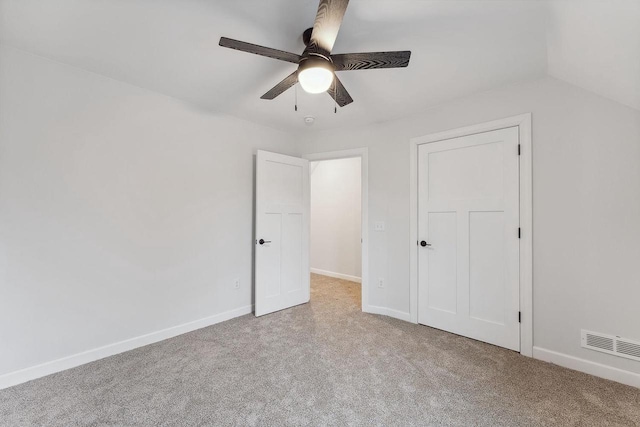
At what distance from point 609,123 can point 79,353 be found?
440 cm

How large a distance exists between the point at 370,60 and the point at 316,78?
1.15 ft

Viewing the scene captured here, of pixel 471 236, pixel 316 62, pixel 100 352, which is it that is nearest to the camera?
pixel 316 62

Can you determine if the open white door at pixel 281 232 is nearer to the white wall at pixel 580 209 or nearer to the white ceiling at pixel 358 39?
the white ceiling at pixel 358 39

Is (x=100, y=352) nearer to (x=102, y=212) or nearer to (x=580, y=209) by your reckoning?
(x=102, y=212)

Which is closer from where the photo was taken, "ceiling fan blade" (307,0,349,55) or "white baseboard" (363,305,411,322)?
"ceiling fan blade" (307,0,349,55)

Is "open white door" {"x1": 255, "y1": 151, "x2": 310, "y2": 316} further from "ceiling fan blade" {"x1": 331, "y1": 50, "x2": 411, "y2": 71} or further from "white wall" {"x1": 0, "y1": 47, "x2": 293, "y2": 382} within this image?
"ceiling fan blade" {"x1": 331, "y1": 50, "x2": 411, "y2": 71}

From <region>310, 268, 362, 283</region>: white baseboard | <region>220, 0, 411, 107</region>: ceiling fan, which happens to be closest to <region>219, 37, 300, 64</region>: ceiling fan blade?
<region>220, 0, 411, 107</region>: ceiling fan

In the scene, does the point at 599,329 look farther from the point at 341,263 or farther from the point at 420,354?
the point at 341,263

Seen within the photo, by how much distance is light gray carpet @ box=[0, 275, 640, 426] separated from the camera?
1.59 meters

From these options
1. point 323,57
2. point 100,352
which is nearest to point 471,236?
point 323,57

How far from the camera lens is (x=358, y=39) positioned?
72.8 inches

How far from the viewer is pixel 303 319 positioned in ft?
10.2

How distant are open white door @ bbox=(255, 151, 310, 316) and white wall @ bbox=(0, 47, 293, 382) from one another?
1.09 feet

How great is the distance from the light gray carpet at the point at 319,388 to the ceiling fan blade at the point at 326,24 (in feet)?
7.05
